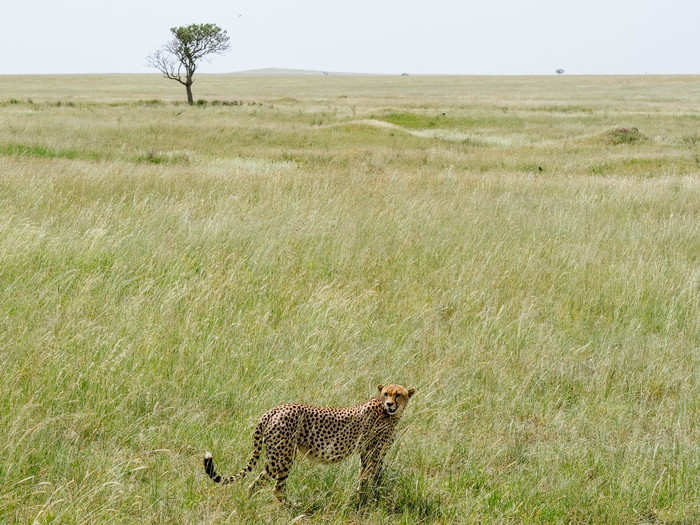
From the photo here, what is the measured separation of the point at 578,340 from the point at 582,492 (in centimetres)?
223

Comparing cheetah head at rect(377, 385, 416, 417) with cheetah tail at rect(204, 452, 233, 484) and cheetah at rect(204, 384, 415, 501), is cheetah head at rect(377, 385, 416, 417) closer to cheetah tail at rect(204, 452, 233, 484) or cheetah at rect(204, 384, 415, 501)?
cheetah at rect(204, 384, 415, 501)

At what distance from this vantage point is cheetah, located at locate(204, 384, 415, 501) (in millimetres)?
2934

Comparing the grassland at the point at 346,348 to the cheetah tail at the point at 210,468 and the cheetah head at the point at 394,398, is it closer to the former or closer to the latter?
the cheetah tail at the point at 210,468

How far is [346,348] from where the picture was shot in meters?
4.85

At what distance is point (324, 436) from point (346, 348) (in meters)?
1.79

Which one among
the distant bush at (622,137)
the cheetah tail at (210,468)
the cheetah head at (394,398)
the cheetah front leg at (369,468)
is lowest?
the cheetah front leg at (369,468)

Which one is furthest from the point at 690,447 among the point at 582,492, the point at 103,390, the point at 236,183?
the point at 236,183

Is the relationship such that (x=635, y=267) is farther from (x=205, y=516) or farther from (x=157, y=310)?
(x=205, y=516)

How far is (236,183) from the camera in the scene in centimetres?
1127

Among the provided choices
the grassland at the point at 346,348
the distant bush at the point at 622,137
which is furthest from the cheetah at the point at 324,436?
the distant bush at the point at 622,137

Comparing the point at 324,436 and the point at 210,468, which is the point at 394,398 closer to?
the point at 324,436

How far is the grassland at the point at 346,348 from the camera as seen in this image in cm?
325

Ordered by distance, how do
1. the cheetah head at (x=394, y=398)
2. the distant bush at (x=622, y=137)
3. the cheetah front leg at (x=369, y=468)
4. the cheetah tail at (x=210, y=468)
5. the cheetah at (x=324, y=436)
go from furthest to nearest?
1. the distant bush at (x=622, y=137)
2. the cheetah front leg at (x=369, y=468)
3. the cheetah head at (x=394, y=398)
4. the cheetah at (x=324, y=436)
5. the cheetah tail at (x=210, y=468)

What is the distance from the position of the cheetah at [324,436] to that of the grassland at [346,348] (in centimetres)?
14
